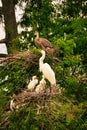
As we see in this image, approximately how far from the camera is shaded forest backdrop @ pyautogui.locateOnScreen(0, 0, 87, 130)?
9.42 meters

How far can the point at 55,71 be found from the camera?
35.6 feet

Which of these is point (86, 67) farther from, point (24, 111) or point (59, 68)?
point (24, 111)

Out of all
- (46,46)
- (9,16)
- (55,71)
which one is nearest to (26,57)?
(46,46)

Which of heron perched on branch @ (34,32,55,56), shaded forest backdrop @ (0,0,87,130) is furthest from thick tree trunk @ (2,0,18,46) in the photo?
heron perched on branch @ (34,32,55,56)

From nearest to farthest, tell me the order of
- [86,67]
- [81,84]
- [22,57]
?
[22,57] < [81,84] < [86,67]

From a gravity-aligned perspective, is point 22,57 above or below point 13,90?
above

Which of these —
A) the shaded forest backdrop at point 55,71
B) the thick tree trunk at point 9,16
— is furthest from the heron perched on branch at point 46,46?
the thick tree trunk at point 9,16

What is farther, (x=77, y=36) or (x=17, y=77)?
(x=77, y=36)

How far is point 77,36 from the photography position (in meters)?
13.4

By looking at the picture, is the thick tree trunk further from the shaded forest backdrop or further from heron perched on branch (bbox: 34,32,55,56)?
heron perched on branch (bbox: 34,32,55,56)

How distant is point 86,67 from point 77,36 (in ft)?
2.43

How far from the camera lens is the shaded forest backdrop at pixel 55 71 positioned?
942cm

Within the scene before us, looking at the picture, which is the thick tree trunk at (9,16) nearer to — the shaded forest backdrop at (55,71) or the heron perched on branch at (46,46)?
the shaded forest backdrop at (55,71)

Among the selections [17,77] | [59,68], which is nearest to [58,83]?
[59,68]
